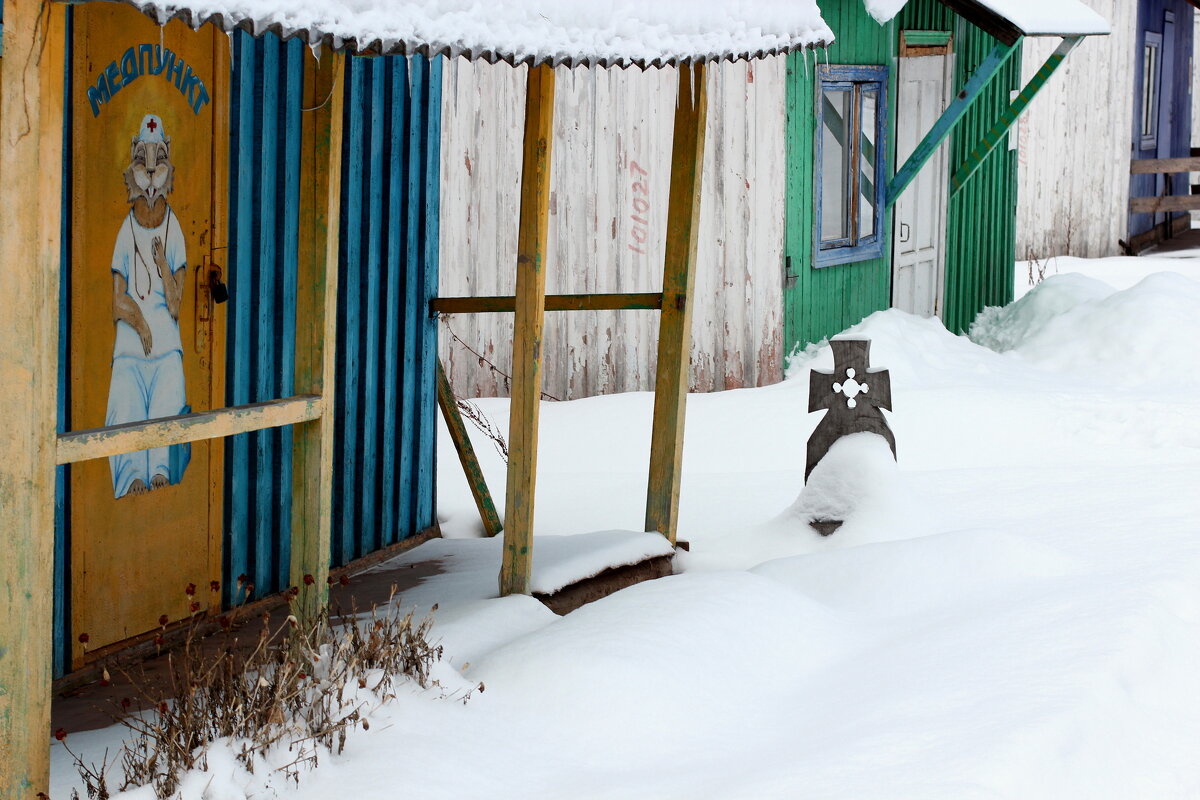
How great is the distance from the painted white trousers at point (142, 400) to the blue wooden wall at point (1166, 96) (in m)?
19.2

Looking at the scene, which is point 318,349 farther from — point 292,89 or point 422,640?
point 292,89

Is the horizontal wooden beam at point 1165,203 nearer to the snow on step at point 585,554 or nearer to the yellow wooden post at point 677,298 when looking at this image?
the yellow wooden post at point 677,298

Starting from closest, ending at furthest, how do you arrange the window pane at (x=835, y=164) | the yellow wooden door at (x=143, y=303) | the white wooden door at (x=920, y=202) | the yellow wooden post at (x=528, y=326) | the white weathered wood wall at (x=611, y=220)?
the yellow wooden door at (x=143, y=303)
the yellow wooden post at (x=528, y=326)
the white weathered wood wall at (x=611, y=220)
the window pane at (x=835, y=164)
the white wooden door at (x=920, y=202)

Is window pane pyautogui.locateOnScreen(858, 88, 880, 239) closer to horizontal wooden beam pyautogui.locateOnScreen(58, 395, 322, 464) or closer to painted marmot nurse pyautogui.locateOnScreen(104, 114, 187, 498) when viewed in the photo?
painted marmot nurse pyautogui.locateOnScreen(104, 114, 187, 498)

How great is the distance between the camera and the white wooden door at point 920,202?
41.9 feet

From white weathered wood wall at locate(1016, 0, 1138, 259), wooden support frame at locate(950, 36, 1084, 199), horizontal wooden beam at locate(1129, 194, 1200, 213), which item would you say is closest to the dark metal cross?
wooden support frame at locate(950, 36, 1084, 199)

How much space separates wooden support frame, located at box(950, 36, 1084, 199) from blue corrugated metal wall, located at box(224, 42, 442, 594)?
737 cm

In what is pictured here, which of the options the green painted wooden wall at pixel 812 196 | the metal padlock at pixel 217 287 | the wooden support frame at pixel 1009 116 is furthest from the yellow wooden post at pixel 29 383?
the wooden support frame at pixel 1009 116

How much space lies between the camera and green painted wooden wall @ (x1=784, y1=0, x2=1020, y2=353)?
10898 millimetres

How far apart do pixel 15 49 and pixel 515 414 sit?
241 cm

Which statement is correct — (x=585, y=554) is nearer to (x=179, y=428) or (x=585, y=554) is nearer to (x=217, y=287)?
(x=217, y=287)

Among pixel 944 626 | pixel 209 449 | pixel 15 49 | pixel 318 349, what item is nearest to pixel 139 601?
pixel 209 449

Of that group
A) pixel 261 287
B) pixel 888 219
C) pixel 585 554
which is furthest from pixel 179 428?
pixel 888 219

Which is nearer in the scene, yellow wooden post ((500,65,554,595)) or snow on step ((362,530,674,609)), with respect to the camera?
yellow wooden post ((500,65,554,595))
